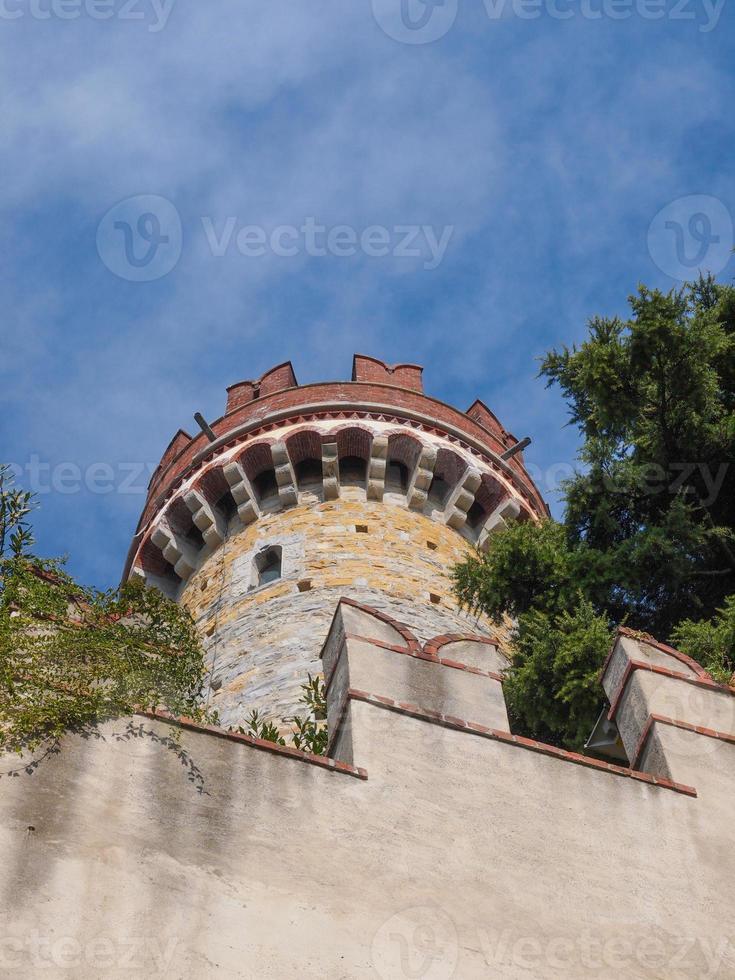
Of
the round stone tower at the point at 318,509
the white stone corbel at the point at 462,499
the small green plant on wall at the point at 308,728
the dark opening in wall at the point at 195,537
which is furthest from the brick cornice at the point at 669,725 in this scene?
the dark opening in wall at the point at 195,537

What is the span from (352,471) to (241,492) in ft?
5.55

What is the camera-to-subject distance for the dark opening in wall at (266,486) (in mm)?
18172

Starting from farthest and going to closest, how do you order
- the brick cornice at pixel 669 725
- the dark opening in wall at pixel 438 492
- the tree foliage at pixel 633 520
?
the dark opening in wall at pixel 438 492, the tree foliage at pixel 633 520, the brick cornice at pixel 669 725

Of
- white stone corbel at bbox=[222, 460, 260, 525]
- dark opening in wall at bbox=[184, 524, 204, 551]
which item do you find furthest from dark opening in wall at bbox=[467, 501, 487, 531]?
dark opening in wall at bbox=[184, 524, 204, 551]

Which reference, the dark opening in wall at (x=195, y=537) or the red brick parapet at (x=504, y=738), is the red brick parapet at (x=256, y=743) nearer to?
the red brick parapet at (x=504, y=738)

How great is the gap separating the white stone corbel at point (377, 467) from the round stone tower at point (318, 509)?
1.0 inches

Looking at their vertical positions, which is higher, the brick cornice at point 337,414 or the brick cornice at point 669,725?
the brick cornice at point 337,414

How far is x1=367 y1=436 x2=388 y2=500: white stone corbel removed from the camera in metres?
17.8

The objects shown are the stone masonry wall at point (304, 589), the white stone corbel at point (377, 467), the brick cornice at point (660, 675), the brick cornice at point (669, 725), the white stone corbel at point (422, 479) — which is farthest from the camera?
the white stone corbel at point (422, 479)

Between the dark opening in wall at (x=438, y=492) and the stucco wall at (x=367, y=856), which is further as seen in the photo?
the dark opening in wall at (x=438, y=492)

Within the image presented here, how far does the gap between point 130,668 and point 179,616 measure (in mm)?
2174

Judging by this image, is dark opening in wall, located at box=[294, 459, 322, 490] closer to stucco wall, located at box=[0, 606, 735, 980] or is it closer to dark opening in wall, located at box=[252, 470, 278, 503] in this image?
dark opening in wall, located at box=[252, 470, 278, 503]

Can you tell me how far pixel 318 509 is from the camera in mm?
17359

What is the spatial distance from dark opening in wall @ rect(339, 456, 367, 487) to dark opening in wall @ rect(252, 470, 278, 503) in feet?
3.21
